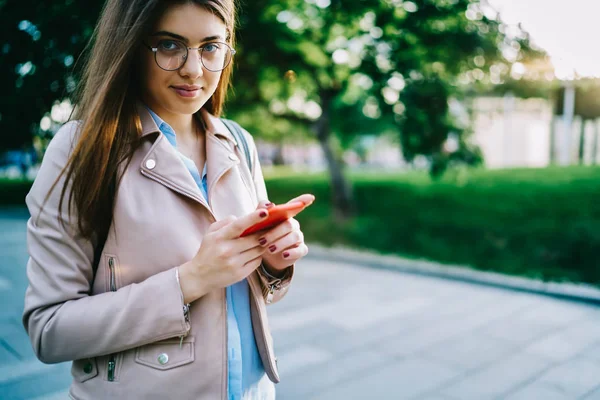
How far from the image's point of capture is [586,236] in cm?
682

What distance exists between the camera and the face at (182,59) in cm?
111

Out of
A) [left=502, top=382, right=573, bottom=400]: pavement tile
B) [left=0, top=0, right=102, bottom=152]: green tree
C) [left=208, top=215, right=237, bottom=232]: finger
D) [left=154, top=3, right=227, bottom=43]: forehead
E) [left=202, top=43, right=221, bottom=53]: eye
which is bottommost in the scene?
[left=502, top=382, right=573, bottom=400]: pavement tile

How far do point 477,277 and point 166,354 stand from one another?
17.6 feet

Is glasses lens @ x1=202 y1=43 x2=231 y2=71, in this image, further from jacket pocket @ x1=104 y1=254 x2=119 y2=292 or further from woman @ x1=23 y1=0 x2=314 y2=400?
jacket pocket @ x1=104 y1=254 x2=119 y2=292

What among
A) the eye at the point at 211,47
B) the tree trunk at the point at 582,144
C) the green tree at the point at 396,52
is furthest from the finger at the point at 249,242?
the tree trunk at the point at 582,144

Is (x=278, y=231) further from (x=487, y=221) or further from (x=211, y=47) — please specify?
(x=487, y=221)

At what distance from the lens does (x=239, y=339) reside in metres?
1.20

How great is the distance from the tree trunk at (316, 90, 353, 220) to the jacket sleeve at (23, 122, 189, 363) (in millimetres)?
9309

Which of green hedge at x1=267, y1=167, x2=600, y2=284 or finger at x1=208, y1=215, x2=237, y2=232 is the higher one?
finger at x1=208, y1=215, x2=237, y2=232

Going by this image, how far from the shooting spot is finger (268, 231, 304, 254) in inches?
42.8

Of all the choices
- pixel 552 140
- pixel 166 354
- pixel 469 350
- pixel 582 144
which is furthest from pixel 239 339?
pixel 552 140

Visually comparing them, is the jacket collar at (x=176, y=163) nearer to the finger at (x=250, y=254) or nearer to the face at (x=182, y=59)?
the face at (x=182, y=59)

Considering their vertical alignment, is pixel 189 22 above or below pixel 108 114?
above

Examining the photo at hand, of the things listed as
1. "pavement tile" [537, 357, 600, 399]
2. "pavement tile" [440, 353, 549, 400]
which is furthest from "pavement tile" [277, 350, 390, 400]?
"pavement tile" [537, 357, 600, 399]
